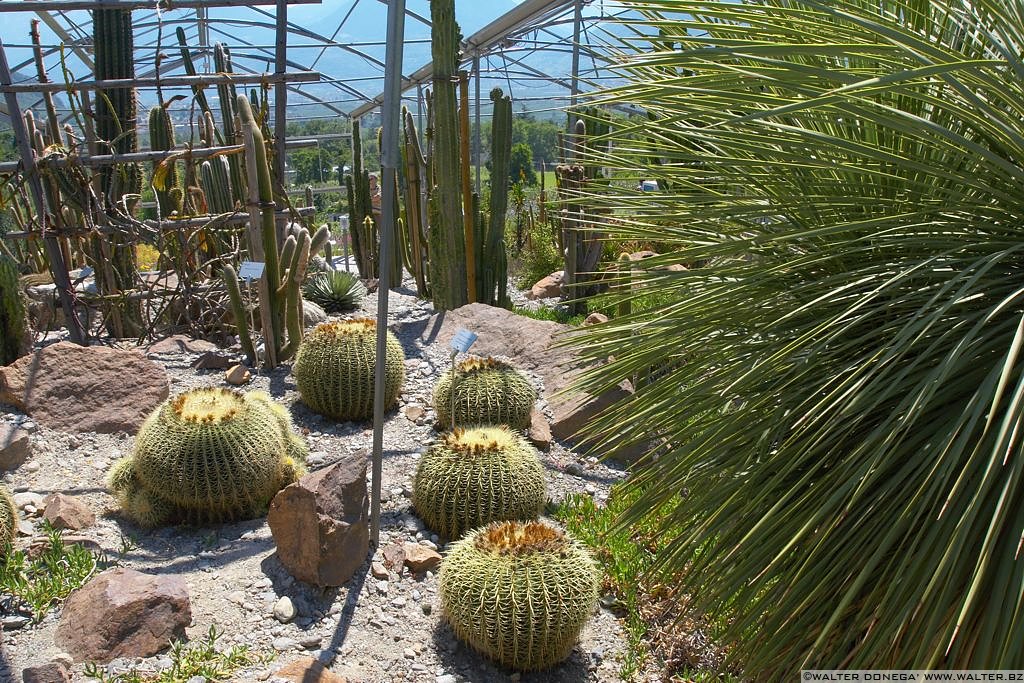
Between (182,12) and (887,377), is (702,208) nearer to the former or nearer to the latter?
(887,377)

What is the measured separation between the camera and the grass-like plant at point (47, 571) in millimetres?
2805

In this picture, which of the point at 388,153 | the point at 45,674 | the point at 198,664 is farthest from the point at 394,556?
the point at 388,153

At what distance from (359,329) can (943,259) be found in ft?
13.1

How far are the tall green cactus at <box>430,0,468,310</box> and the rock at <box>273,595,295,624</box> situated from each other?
4014mm

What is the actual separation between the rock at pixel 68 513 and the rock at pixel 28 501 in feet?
0.30

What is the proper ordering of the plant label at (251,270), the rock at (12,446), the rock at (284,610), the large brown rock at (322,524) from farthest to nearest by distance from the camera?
the plant label at (251,270), the rock at (12,446), the large brown rock at (322,524), the rock at (284,610)

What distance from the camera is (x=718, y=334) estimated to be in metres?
1.43

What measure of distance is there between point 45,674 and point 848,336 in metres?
2.22

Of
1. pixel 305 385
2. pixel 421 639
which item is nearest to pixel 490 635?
pixel 421 639

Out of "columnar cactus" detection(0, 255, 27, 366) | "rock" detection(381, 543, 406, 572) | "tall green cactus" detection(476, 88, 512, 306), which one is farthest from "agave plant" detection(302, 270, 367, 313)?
"rock" detection(381, 543, 406, 572)

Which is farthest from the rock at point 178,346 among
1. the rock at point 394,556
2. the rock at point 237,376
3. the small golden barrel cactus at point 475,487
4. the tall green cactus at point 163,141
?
the rock at point 394,556

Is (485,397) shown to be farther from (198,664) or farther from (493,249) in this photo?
(493,249)

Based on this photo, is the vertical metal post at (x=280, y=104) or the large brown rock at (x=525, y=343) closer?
the large brown rock at (x=525, y=343)

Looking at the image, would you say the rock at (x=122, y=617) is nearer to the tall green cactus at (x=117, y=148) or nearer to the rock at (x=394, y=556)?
the rock at (x=394, y=556)
